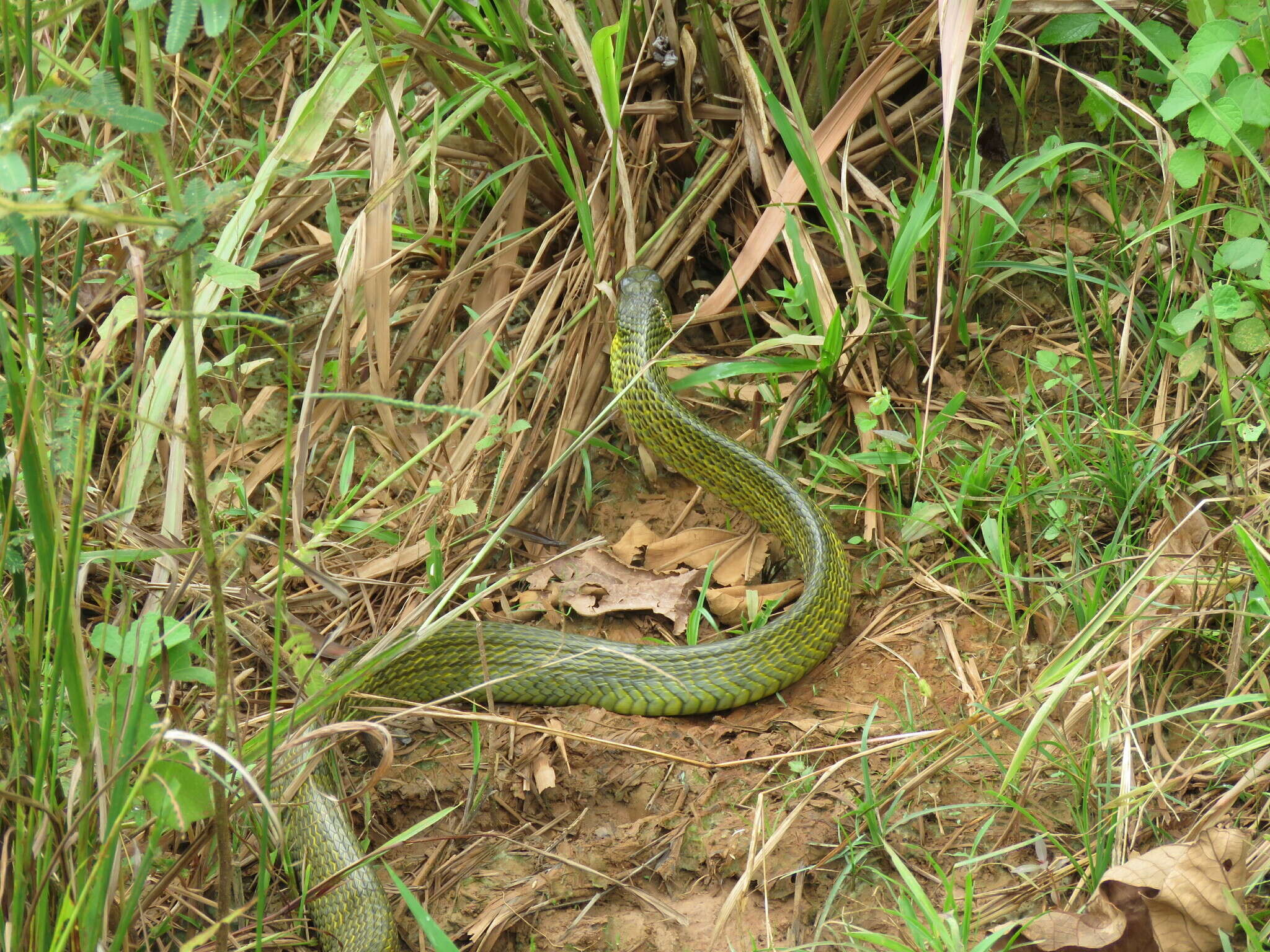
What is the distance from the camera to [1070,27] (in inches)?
161

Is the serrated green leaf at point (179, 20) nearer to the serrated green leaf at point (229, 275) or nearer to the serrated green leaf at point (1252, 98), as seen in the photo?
the serrated green leaf at point (229, 275)

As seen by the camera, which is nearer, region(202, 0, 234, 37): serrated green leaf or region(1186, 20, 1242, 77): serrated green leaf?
region(202, 0, 234, 37): serrated green leaf

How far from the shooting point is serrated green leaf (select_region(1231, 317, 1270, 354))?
11.5 feet

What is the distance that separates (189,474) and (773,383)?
6.86 feet

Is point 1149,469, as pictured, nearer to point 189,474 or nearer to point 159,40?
point 189,474

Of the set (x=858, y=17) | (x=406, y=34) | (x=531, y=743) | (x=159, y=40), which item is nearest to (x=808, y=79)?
(x=858, y=17)

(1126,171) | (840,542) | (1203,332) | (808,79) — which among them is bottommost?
(840,542)

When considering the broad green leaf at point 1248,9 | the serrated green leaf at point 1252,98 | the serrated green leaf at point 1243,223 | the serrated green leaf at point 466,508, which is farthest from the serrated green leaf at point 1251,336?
the serrated green leaf at point 466,508

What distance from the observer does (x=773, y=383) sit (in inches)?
167

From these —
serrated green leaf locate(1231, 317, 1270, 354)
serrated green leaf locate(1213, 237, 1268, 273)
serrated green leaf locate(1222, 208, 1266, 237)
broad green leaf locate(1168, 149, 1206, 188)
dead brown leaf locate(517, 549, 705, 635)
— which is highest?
broad green leaf locate(1168, 149, 1206, 188)

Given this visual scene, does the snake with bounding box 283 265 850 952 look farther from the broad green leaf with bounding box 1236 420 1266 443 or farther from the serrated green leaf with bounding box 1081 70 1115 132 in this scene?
the serrated green leaf with bounding box 1081 70 1115 132

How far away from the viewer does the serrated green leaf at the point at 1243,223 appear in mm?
3604

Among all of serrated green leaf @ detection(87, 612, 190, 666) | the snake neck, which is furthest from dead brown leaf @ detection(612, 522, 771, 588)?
serrated green leaf @ detection(87, 612, 190, 666)

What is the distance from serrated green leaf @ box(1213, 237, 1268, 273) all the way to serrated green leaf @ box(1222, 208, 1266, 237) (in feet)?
0.20
